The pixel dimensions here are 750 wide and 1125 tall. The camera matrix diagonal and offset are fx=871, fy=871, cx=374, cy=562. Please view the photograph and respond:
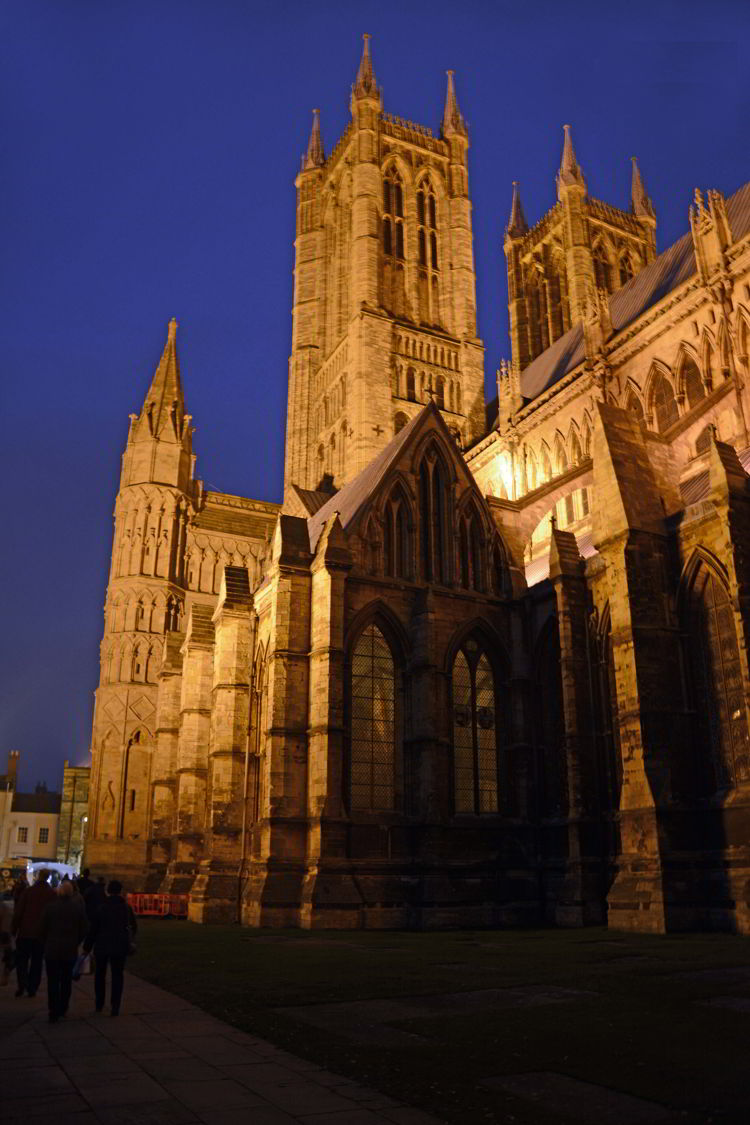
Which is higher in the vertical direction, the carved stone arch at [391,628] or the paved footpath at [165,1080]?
the carved stone arch at [391,628]

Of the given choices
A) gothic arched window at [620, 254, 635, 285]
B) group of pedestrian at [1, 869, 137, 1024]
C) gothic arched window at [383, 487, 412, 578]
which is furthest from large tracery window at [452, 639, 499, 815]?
gothic arched window at [620, 254, 635, 285]

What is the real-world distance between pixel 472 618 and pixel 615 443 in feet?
22.9

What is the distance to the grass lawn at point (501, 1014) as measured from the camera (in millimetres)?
6379

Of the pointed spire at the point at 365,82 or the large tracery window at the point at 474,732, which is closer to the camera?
the large tracery window at the point at 474,732

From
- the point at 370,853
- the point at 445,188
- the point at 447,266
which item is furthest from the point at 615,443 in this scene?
the point at 445,188

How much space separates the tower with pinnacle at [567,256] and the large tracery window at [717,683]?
41.5 meters

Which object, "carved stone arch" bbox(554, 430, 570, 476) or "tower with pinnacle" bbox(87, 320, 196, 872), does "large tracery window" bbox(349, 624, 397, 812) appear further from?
"carved stone arch" bbox(554, 430, 570, 476)

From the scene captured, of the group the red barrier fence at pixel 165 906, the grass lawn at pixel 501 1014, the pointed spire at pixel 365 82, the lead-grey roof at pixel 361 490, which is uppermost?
the pointed spire at pixel 365 82

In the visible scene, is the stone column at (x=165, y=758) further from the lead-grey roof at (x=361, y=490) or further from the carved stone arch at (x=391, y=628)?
the carved stone arch at (x=391, y=628)

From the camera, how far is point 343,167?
62344 millimetres

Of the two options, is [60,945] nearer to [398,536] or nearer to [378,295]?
[398,536]

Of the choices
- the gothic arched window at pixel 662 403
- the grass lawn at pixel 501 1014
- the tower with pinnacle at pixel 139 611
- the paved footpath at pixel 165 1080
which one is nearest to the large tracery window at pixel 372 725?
the grass lawn at pixel 501 1014

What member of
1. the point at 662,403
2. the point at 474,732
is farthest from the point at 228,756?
the point at 662,403

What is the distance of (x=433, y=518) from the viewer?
94.5 ft
